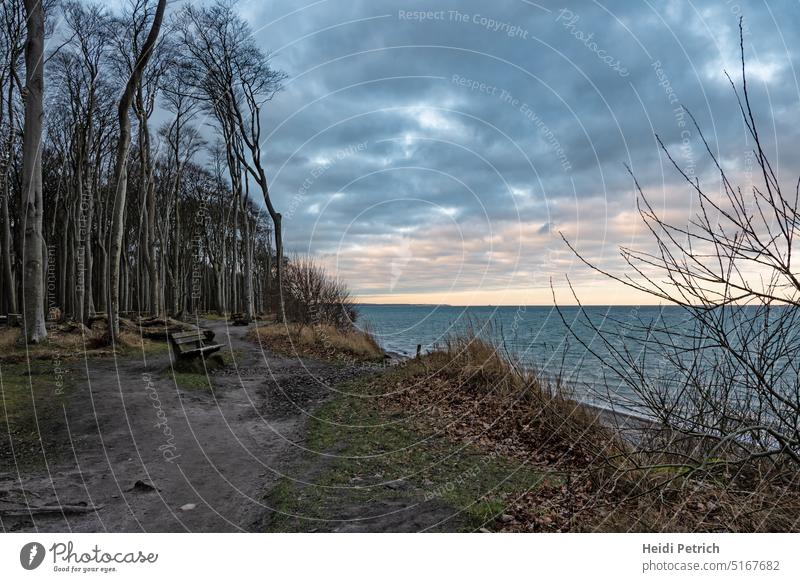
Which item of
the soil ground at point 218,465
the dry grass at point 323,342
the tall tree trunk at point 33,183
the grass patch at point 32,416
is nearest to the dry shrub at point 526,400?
the soil ground at point 218,465

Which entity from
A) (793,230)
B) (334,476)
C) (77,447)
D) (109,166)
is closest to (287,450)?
(334,476)

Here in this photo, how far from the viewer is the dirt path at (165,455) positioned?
12.1ft

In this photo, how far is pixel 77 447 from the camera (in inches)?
208

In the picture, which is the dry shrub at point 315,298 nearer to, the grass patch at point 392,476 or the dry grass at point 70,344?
the dry grass at point 70,344

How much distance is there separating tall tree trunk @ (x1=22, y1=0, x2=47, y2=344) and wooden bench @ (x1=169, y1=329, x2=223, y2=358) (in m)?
3.63

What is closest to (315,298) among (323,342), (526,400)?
(323,342)

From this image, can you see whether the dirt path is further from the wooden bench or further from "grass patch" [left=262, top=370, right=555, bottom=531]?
the wooden bench

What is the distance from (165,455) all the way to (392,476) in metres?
2.58

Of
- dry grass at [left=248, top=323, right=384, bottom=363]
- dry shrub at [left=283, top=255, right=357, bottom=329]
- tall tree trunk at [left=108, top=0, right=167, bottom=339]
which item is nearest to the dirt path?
tall tree trunk at [left=108, top=0, right=167, bottom=339]

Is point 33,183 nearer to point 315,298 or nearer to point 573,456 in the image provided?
point 315,298

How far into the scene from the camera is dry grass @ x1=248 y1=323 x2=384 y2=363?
14.6m

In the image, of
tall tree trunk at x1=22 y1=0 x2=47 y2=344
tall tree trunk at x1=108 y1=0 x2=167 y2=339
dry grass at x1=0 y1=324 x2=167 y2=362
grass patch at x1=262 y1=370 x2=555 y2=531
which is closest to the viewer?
grass patch at x1=262 y1=370 x2=555 y2=531

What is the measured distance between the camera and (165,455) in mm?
5215
